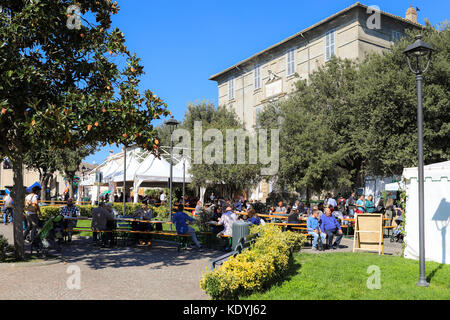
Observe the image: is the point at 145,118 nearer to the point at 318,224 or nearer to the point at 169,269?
the point at 169,269

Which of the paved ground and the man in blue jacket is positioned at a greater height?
the man in blue jacket

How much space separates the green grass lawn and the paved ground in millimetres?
1480

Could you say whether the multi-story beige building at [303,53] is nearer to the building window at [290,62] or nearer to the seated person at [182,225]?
the building window at [290,62]

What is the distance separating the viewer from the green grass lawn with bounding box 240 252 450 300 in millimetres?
5973

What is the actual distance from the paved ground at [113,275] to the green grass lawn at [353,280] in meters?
1.48

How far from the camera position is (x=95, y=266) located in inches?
334

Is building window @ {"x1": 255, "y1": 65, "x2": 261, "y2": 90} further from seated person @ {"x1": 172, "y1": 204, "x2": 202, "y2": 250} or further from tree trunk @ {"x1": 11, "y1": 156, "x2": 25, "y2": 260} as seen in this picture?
tree trunk @ {"x1": 11, "y1": 156, "x2": 25, "y2": 260}

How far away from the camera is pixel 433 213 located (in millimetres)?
8898

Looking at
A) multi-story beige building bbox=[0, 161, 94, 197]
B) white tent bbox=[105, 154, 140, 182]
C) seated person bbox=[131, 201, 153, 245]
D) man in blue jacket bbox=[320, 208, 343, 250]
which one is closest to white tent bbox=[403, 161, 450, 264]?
Result: man in blue jacket bbox=[320, 208, 343, 250]

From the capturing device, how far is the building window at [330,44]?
94.6 feet

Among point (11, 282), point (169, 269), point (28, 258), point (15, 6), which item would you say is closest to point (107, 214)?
point (28, 258)

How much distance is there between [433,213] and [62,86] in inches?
336

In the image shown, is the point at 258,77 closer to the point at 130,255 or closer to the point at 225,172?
the point at 225,172
